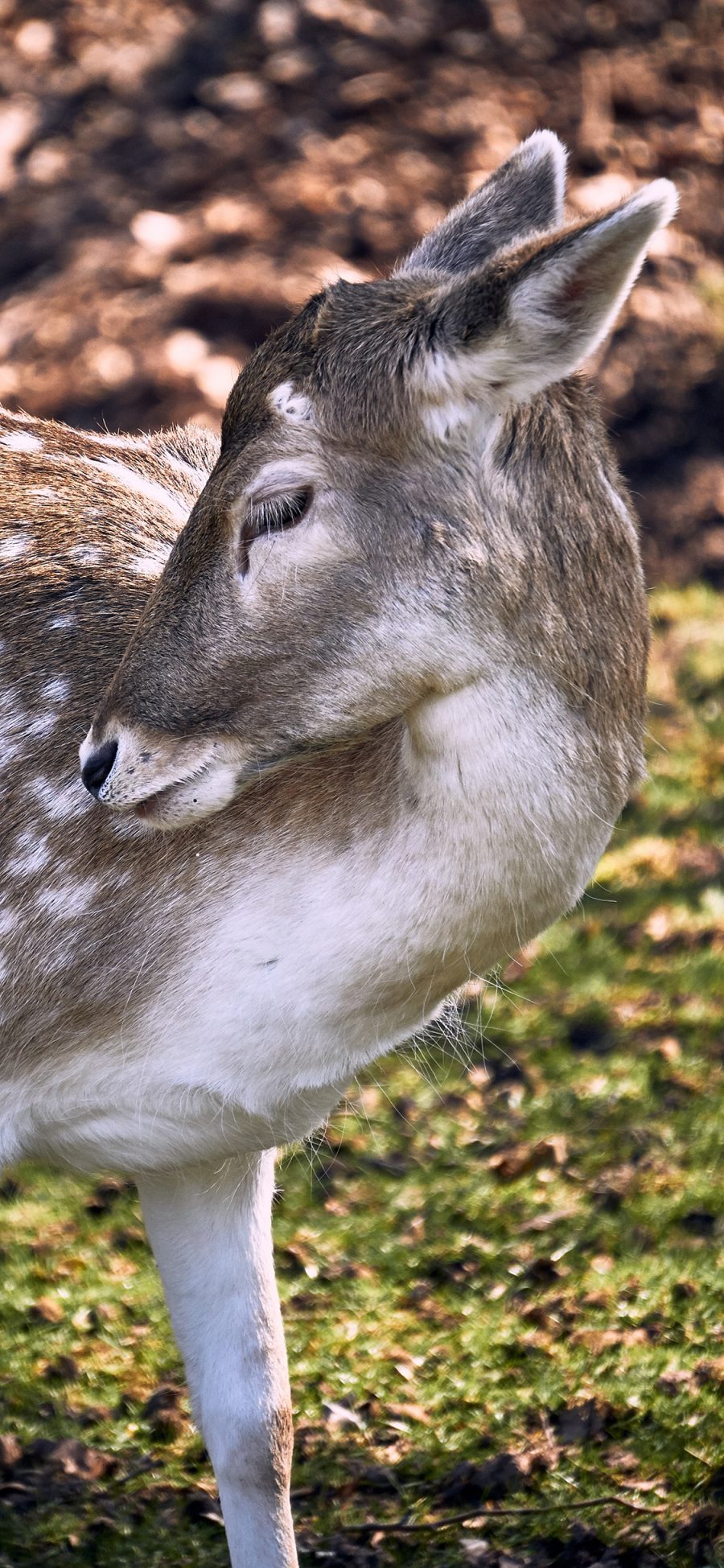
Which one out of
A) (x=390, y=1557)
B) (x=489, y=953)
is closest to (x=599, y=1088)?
(x=390, y=1557)

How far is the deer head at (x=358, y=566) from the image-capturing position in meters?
2.72

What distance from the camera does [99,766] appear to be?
2793 mm

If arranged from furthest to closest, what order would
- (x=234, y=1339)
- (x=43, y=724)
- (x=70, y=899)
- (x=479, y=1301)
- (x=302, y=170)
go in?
(x=302, y=170), (x=479, y=1301), (x=234, y=1339), (x=43, y=724), (x=70, y=899)

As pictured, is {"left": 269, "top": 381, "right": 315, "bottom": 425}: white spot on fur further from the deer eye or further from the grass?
the grass

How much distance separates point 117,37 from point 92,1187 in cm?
576

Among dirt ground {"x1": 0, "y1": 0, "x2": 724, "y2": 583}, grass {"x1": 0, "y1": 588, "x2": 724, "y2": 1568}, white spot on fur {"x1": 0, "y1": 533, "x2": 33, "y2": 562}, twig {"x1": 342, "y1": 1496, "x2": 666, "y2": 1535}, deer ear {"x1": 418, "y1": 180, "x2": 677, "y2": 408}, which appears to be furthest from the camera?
dirt ground {"x1": 0, "y1": 0, "x2": 724, "y2": 583}

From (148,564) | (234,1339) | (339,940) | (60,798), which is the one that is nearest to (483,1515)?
(234,1339)

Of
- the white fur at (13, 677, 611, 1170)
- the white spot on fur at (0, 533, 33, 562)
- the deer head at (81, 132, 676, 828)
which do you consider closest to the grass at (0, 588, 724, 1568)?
the white fur at (13, 677, 611, 1170)

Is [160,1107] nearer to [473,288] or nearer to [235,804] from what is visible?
[235,804]

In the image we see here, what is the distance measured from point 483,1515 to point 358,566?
2297mm

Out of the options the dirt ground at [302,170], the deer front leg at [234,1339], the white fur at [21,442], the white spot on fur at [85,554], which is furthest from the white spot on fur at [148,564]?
the dirt ground at [302,170]

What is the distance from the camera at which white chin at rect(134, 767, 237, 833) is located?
279cm

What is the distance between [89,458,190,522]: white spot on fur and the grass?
1.20m

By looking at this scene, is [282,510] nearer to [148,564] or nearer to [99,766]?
[99,766]
